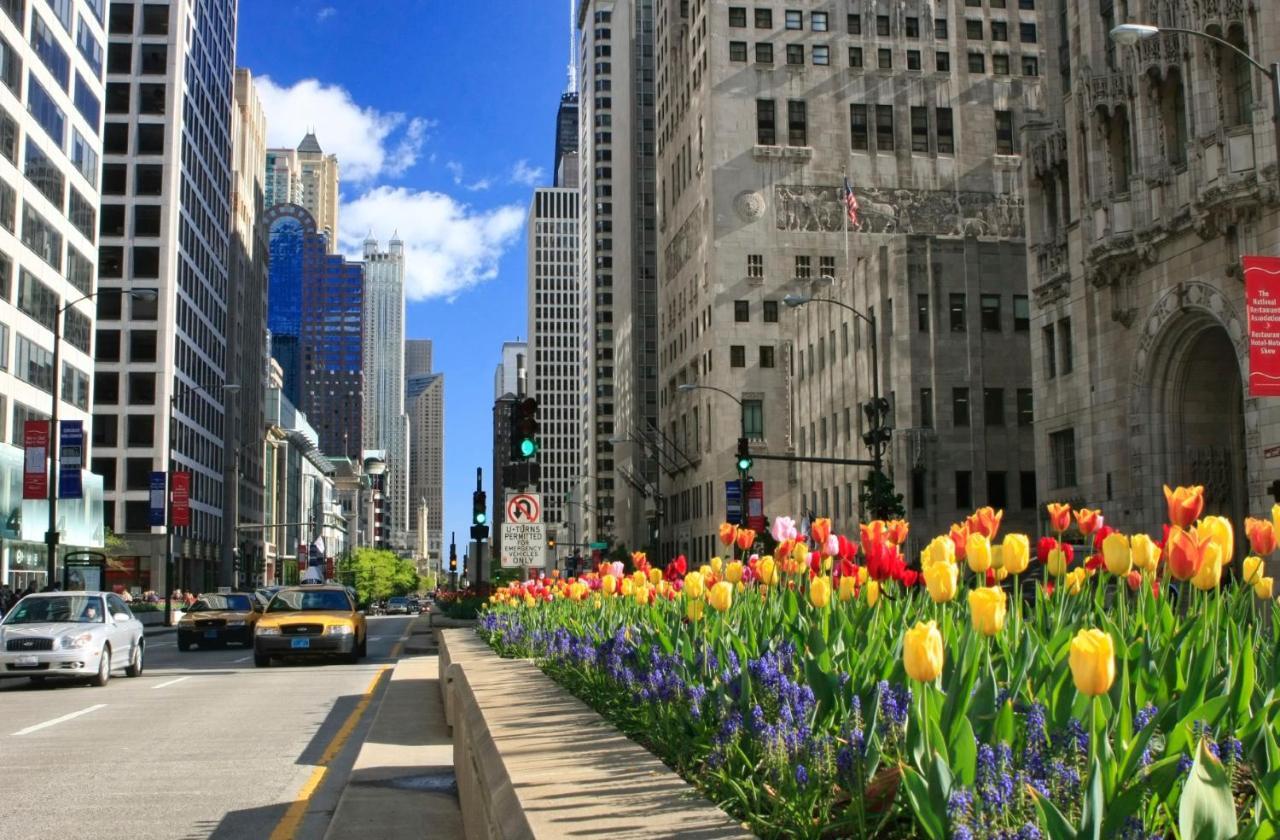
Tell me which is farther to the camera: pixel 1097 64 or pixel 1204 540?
pixel 1097 64

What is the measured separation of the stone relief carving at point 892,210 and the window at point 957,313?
93.9 ft

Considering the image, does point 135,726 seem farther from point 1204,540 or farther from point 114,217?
point 114,217

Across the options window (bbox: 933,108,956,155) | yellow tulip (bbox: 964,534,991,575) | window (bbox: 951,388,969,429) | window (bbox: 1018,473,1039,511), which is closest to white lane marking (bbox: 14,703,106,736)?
yellow tulip (bbox: 964,534,991,575)

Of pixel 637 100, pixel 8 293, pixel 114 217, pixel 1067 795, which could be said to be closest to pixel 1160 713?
pixel 1067 795

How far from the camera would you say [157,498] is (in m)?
66.5

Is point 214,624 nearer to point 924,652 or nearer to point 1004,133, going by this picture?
point 924,652

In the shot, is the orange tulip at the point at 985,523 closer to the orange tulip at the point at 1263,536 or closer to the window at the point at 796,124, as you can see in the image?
the orange tulip at the point at 1263,536

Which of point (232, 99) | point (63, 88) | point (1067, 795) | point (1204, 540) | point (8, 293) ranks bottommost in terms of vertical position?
point (1067, 795)

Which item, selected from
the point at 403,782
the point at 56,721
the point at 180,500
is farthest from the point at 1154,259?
the point at 180,500

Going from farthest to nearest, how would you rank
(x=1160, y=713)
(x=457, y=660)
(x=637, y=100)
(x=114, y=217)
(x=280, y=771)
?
(x=637, y=100) < (x=114, y=217) < (x=457, y=660) < (x=280, y=771) < (x=1160, y=713)

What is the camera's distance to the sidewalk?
27.4ft

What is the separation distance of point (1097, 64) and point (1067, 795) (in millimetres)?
41515

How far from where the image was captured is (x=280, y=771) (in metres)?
12.1

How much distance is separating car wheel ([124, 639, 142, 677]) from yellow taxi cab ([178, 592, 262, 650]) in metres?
11.2
